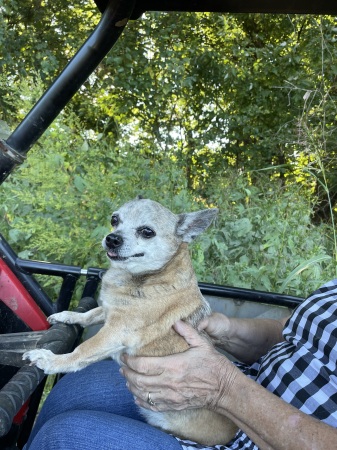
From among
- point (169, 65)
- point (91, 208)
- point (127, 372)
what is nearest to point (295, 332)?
point (127, 372)

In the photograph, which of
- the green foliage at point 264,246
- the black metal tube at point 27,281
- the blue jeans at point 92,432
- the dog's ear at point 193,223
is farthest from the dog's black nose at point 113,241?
the green foliage at point 264,246

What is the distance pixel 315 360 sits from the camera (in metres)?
1.15

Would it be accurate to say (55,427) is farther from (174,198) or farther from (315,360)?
(174,198)

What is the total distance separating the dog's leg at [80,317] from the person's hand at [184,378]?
10.4 inches

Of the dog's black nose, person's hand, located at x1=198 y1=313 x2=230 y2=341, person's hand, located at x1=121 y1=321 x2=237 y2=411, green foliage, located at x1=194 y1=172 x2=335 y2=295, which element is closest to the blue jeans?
person's hand, located at x1=121 y1=321 x2=237 y2=411

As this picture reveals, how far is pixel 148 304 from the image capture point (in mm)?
1310

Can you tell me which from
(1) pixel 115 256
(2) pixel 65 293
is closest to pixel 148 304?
(1) pixel 115 256

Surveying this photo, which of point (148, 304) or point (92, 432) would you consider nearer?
point (92, 432)

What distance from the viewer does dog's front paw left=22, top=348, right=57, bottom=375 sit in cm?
115

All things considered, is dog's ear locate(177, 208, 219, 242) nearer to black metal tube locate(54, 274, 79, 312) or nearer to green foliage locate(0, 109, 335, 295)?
black metal tube locate(54, 274, 79, 312)

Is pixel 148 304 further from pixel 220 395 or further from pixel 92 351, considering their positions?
pixel 220 395

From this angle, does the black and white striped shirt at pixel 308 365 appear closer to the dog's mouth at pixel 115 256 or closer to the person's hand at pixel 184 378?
the person's hand at pixel 184 378

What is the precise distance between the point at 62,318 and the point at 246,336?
555mm

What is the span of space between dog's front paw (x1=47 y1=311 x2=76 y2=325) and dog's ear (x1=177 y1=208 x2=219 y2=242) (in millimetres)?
396
